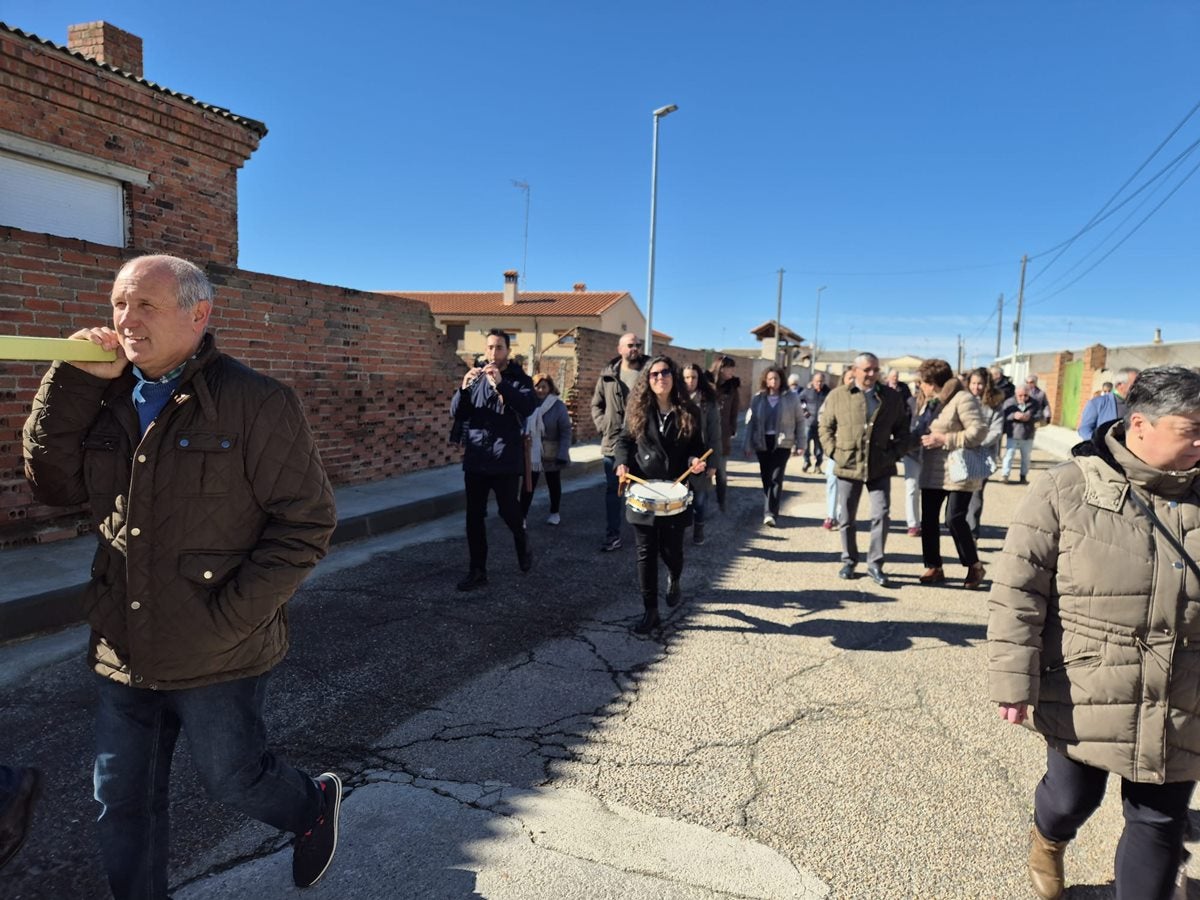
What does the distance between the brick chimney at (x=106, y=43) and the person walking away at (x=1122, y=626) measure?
1178 centimetres

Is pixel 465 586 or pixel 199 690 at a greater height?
pixel 199 690

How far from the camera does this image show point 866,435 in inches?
236

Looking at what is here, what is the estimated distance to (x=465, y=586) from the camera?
18.6 feet

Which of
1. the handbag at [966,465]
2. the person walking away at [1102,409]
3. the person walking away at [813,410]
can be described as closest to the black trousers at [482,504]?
the handbag at [966,465]

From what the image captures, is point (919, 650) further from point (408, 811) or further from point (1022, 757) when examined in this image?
point (408, 811)

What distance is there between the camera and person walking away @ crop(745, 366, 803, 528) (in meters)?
8.33

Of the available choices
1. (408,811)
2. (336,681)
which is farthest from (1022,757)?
(336,681)

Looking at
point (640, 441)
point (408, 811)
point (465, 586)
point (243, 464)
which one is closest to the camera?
point (243, 464)

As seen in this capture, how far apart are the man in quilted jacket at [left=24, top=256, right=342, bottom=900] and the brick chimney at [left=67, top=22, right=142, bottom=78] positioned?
10.3m

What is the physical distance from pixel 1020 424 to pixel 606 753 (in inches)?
438

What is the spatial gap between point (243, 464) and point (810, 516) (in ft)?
26.6

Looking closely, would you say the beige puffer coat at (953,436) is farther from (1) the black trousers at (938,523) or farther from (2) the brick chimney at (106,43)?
(2) the brick chimney at (106,43)

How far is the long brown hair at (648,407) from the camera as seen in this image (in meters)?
5.08

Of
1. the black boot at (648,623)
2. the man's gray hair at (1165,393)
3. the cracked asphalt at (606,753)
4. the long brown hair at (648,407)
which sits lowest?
the cracked asphalt at (606,753)
